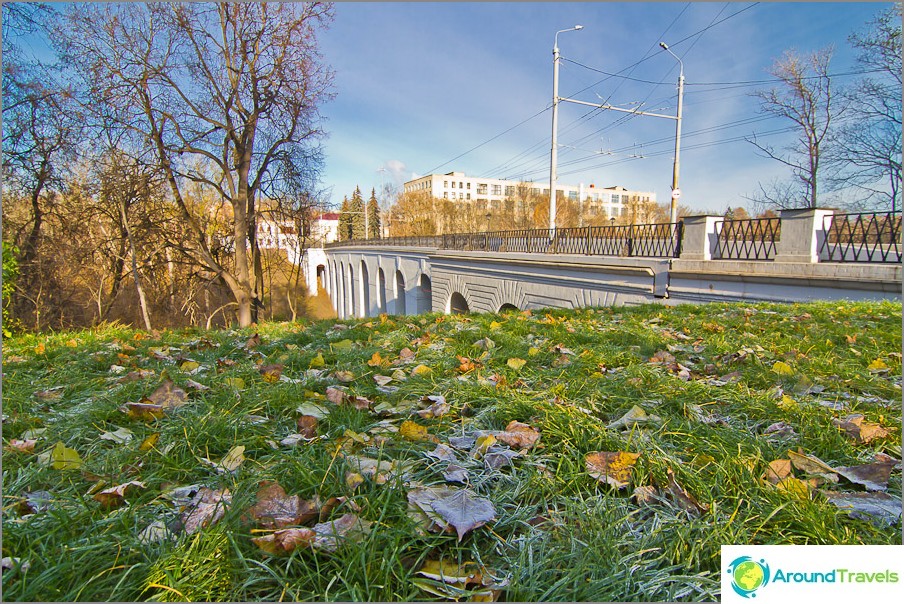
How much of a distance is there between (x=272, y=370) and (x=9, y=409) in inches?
46.3

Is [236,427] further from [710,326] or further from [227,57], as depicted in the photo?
[227,57]

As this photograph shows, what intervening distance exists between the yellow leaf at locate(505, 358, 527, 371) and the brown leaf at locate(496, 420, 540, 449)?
0.97m

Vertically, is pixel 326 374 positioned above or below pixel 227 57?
below

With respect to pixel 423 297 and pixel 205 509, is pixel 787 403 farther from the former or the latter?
pixel 423 297

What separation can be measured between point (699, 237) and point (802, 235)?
1.88m

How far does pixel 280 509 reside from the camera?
1187mm

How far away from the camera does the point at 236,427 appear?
1743 millimetres

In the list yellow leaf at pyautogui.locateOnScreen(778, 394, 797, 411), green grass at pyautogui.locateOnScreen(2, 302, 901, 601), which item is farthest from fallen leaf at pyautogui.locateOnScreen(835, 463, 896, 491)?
yellow leaf at pyautogui.locateOnScreen(778, 394, 797, 411)

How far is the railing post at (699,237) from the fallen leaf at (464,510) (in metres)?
9.63

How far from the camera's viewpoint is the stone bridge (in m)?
7.29

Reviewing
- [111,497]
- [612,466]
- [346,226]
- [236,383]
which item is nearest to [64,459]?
[111,497]

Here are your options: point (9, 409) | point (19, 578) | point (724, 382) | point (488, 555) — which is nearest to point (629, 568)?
point (488, 555)

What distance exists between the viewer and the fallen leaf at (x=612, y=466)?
4.50 feet

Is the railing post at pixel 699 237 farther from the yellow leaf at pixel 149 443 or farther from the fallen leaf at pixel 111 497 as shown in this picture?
the fallen leaf at pixel 111 497
